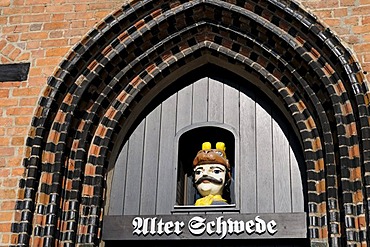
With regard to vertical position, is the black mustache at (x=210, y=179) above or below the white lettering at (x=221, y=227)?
above

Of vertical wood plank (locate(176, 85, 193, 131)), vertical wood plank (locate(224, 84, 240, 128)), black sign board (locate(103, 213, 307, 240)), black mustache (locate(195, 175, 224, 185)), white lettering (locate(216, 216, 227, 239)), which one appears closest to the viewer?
black sign board (locate(103, 213, 307, 240))

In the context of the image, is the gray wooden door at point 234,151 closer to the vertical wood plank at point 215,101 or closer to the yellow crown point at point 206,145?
the vertical wood plank at point 215,101

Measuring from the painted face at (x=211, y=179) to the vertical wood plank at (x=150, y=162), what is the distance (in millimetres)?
462

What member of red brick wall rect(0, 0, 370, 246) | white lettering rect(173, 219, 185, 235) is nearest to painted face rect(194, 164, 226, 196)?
white lettering rect(173, 219, 185, 235)

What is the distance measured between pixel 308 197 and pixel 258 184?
0.59 meters

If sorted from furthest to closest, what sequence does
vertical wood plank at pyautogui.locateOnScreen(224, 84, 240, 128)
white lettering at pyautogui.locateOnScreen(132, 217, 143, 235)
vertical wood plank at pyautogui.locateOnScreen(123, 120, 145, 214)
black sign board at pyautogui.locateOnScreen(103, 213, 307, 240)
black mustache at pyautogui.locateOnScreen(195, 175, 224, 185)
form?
vertical wood plank at pyautogui.locateOnScreen(224, 84, 240, 128)
vertical wood plank at pyautogui.locateOnScreen(123, 120, 145, 214)
black mustache at pyautogui.locateOnScreen(195, 175, 224, 185)
white lettering at pyautogui.locateOnScreen(132, 217, 143, 235)
black sign board at pyautogui.locateOnScreen(103, 213, 307, 240)

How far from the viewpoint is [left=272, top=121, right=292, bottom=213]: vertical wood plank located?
5719 mm

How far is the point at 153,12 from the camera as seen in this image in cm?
620

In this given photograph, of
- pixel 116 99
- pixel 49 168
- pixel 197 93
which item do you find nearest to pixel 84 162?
pixel 49 168

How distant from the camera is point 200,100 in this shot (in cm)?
636

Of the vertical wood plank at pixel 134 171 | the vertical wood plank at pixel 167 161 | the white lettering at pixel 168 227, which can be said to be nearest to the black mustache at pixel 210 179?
the vertical wood plank at pixel 167 161

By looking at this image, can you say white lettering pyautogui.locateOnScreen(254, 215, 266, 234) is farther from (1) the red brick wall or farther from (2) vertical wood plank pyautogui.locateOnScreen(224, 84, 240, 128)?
(1) the red brick wall

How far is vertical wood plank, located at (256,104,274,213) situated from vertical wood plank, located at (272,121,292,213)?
5 cm

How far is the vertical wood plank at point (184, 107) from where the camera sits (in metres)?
6.28
